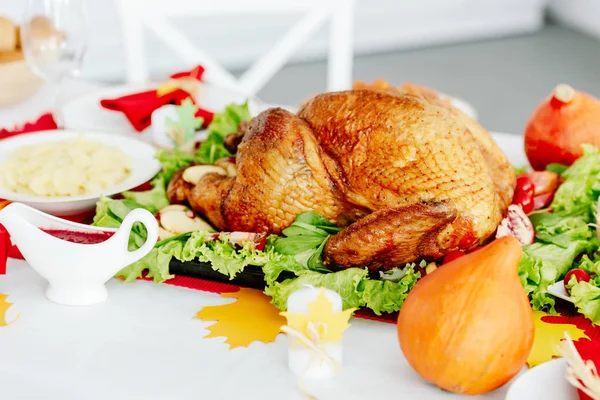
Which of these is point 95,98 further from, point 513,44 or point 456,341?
point 513,44

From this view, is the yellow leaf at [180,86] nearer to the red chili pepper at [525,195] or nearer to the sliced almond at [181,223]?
the sliced almond at [181,223]

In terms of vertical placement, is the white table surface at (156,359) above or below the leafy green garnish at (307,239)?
below

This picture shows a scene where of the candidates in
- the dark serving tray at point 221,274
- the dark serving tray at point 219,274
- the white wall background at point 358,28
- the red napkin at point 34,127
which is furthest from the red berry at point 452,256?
the white wall background at point 358,28

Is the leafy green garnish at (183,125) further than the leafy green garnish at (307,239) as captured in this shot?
Yes

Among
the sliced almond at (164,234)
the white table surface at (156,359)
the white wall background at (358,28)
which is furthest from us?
the white wall background at (358,28)

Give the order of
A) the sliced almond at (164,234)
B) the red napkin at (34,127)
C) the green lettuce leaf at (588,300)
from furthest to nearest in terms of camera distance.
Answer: the red napkin at (34,127) → the sliced almond at (164,234) → the green lettuce leaf at (588,300)

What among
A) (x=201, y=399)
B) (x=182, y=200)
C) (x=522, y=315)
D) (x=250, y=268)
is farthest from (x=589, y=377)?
(x=182, y=200)

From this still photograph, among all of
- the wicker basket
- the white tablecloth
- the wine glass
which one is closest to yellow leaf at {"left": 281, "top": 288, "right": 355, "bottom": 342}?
the white tablecloth

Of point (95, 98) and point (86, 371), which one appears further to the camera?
point (95, 98)

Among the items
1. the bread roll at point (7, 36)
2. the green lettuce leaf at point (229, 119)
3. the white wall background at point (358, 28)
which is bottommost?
the white wall background at point (358, 28)
